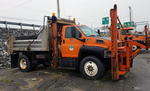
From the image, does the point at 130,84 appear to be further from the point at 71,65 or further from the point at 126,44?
the point at 71,65

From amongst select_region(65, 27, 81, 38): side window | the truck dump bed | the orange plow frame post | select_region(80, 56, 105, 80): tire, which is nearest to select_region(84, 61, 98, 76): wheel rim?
select_region(80, 56, 105, 80): tire

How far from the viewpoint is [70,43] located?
6.63 m

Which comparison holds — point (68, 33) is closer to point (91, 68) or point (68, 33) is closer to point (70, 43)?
point (70, 43)

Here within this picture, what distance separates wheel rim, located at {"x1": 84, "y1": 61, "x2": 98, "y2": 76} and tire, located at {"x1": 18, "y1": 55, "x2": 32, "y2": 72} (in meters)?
3.44

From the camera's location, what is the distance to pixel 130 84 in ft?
17.5

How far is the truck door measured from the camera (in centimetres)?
640

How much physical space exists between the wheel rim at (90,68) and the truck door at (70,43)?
72 centimetres

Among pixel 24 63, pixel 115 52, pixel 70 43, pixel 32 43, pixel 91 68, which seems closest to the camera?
pixel 115 52

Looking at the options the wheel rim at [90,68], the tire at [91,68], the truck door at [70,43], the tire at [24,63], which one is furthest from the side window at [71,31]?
the tire at [24,63]

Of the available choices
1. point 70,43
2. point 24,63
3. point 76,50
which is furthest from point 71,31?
point 24,63

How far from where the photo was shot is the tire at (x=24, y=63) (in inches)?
317

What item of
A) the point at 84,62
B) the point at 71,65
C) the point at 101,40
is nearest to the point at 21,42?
the point at 71,65

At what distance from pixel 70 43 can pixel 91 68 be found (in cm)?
145

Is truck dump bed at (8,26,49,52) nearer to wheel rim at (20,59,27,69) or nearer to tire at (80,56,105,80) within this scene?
wheel rim at (20,59,27,69)
